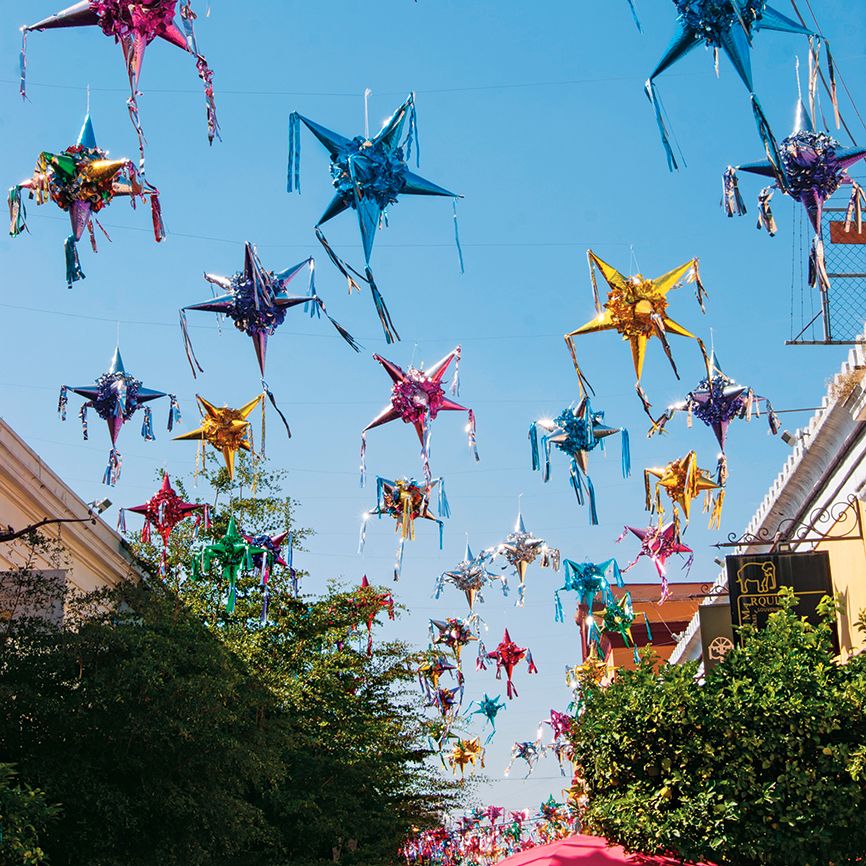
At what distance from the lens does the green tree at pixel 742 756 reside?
12.3 metres

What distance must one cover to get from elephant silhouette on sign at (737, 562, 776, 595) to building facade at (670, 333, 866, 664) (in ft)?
1.10

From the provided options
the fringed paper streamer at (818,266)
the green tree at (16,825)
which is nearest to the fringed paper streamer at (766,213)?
the fringed paper streamer at (818,266)

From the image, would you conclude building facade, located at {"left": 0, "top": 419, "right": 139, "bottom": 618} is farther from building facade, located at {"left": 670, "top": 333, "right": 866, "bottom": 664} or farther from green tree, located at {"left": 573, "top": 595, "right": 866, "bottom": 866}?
building facade, located at {"left": 670, "top": 333, "right": 866, "bottom": 664}

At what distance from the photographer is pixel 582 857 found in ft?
42.0

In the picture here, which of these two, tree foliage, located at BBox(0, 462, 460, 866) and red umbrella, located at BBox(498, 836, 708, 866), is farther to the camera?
tree foliage, located at BBox(0, 462, 460, 866)

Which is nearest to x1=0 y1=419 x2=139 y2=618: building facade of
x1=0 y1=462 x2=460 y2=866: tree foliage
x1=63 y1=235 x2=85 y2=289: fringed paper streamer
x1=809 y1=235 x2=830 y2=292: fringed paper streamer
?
x1=0 y1=462 x2=460 y2=866: tree foliage

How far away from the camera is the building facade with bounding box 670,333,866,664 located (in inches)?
629

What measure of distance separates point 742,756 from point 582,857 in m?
1.94

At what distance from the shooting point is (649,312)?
44.1 feet

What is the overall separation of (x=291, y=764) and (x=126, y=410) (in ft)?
33.9

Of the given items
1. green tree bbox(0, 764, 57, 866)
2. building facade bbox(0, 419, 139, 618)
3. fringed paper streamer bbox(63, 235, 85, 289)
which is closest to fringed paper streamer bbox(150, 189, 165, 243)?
fringed paper streamer bbox(63, 235, 85, 289)

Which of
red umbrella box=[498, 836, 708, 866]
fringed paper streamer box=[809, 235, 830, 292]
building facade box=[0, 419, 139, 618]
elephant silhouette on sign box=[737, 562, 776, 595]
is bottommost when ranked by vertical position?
red umbrella box=[498, 836, 708, 866]

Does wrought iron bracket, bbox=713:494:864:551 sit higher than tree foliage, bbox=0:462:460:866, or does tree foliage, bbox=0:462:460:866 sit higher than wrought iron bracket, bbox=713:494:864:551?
wrought iron bracket, bbox=713:494:864:551

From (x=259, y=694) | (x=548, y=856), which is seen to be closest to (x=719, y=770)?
(x=548, y=856)
